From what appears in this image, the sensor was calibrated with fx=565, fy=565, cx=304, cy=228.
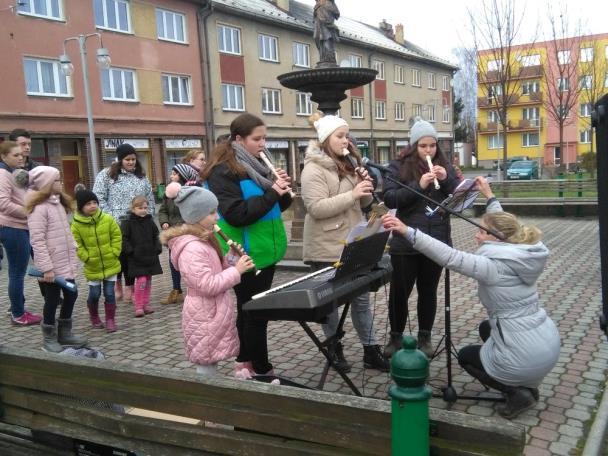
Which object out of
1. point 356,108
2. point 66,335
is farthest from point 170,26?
point 66,335

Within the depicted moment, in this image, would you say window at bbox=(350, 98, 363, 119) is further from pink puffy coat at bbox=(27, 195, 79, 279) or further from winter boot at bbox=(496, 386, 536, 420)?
winter boot at bbox=(496, 386, 536, 420)

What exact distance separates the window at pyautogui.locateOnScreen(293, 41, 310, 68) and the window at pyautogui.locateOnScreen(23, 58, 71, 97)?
46.0 ft

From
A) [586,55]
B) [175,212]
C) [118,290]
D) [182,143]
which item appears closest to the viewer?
[175,212]

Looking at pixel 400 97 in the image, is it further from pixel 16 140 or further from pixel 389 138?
pixel 16 140

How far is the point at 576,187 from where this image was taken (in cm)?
1580

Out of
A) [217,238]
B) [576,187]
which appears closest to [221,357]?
[217,238]

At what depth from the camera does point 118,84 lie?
22734 millimetres

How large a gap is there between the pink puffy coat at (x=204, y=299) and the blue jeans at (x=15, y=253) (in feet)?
10.3

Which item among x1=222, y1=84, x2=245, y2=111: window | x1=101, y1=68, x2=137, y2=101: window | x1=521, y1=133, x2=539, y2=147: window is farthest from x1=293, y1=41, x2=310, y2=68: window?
x1=521, y1=133, x2=539, y2=147: window

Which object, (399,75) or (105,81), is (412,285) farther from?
(399,75)

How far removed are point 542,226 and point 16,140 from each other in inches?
443

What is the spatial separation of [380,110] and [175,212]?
112ft

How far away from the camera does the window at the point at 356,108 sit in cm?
3622

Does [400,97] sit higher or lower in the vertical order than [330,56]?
higher
